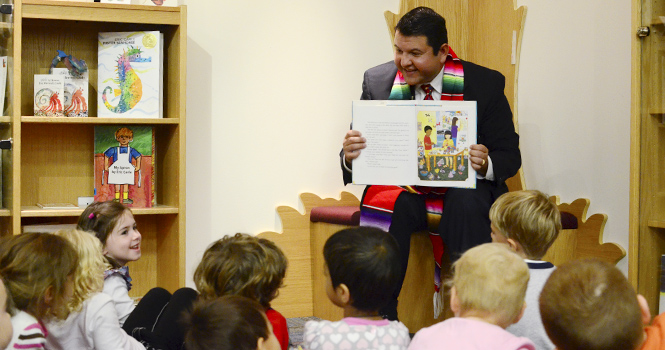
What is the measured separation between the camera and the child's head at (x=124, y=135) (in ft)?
9.54

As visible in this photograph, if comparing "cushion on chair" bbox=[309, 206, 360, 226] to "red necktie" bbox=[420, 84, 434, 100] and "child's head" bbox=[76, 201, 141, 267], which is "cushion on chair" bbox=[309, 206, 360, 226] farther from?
"child's head" bbox=[76, 201, 141, 267]

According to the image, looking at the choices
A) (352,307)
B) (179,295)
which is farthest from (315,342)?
(179,295)

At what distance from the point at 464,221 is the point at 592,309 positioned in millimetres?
1197

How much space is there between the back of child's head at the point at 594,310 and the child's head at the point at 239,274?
0.73 m

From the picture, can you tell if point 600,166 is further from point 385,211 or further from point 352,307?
point 352,307

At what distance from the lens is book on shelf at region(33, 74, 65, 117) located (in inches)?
110

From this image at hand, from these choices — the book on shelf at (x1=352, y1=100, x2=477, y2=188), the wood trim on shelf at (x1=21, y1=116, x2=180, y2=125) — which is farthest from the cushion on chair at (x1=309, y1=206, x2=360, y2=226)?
the wood trim on shelf at (x1=21, y1=116, x2=180, y2=125)

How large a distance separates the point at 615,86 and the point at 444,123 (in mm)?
820

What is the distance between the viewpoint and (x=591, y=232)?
2848 mm

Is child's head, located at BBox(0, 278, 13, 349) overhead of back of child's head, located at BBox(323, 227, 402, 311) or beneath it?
beneath

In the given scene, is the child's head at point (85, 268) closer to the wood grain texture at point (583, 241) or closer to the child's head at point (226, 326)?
the child's head at point (226, 326)

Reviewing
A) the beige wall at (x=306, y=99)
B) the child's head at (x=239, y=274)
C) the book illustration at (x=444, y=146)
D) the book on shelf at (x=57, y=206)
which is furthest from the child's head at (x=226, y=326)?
the beige wall at (x=306, y=99)

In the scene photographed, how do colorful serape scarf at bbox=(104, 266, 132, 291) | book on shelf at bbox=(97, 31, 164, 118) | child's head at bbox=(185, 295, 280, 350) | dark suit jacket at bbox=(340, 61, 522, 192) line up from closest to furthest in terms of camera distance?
1. child's head at bbox=(185, 295, 280, 350)
2. colorful serape scarf at bbox=(104, 266, 132, 291)
3. dark suit jacket at bbox=(340, 61, 522, 192)
4. book on shelf at bbox=(97, 31, 164, 118)

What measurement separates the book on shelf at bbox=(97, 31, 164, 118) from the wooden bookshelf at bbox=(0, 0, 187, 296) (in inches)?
2.3
